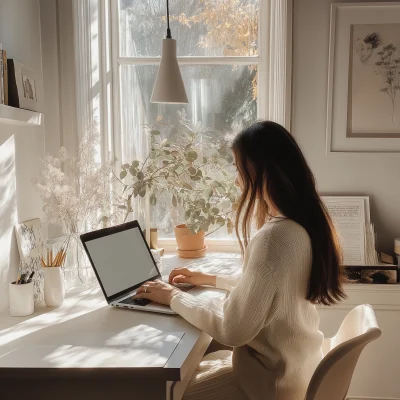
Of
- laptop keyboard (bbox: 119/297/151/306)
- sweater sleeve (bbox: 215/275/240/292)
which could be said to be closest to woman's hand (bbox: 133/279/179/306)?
laptop keyboard (bbox: 119/297/151/306)

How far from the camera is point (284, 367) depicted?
1.37 m

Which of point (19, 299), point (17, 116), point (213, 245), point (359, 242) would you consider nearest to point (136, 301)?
point (19, 299)

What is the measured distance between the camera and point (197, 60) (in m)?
2.63

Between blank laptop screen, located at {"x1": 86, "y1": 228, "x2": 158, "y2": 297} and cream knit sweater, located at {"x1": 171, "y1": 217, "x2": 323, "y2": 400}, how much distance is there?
0.34m

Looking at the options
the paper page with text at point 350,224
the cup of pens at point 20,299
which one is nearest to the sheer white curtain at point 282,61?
the paper page with text at point 350,224

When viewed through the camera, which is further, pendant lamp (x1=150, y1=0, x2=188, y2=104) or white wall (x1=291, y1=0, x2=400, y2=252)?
white wall (x1=291, y1=0, x2=400, y2=252)

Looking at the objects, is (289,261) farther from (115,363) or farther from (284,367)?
(115,363)

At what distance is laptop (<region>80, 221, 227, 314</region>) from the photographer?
5.38 ft

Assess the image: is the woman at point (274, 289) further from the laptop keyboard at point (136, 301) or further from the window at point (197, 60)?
the window at point (197, 60)

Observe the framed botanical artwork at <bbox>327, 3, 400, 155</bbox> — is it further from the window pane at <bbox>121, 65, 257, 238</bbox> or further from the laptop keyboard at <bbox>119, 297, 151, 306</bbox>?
the laptop keyboard at <bbox>119, 297, 151, 306</bbox>

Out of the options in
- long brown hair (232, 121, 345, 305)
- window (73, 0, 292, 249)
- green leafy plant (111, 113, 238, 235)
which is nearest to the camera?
long brown hair (232, 121, 345, 305)

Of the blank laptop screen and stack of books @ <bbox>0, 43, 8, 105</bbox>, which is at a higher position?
stack of books @ <bbox>0, 43, 8, 105</bbox>

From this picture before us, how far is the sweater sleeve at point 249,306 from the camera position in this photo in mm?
1306

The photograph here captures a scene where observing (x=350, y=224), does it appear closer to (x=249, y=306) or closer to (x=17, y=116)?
(x=249, y=306)
